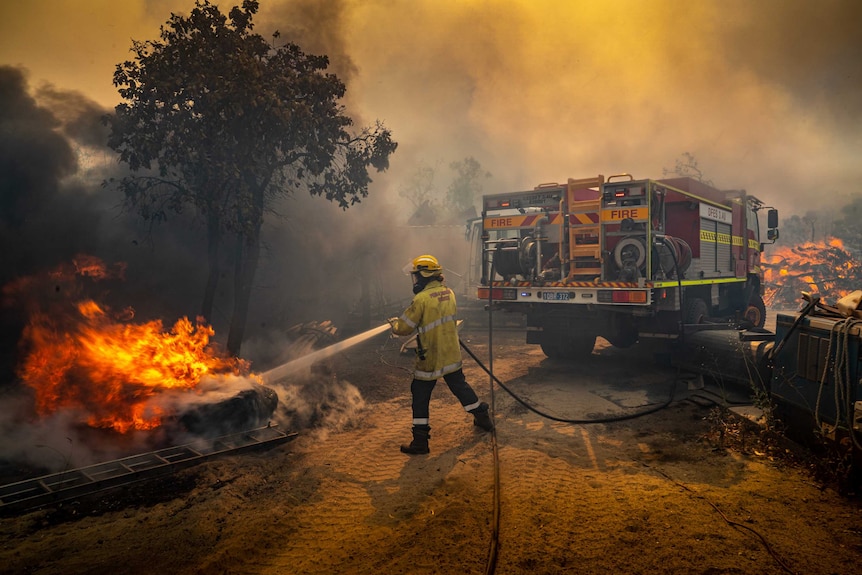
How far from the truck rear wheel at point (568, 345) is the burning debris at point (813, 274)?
1720 cm

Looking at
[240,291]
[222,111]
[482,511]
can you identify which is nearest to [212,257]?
[240,291]

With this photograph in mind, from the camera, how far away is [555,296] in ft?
24.3

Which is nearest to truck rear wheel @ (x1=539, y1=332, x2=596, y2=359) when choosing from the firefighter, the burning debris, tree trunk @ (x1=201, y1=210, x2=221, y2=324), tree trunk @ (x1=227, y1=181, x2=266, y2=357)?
the firefighter

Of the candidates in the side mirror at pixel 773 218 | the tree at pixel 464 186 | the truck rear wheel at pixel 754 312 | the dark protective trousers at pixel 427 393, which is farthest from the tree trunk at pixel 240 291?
the tree at pixel 464 186

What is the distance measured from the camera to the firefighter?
16.7 ft

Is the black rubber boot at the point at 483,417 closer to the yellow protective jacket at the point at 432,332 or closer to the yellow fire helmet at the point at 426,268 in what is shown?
the yellow protective jacket at the point at 432,332

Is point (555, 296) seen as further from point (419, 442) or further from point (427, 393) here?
point (419, 442)

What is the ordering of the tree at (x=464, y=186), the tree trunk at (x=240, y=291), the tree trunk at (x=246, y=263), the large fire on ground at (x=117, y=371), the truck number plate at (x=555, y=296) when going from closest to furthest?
the large fire on ground at (x=117, y=371), the truck number plate at (x=555, y=296), the tree trunk at (x=246, y=263), the tree trunk at (x=240, y=291), the tree at (x=464, y=186)

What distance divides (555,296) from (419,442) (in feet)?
11.1

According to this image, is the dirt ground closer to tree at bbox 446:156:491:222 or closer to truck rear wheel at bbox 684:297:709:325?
truck rear wheel at bbox 684:297:709:325

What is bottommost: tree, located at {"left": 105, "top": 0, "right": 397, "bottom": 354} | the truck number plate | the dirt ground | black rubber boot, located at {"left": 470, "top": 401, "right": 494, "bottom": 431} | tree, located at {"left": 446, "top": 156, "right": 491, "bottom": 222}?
the dirt ground

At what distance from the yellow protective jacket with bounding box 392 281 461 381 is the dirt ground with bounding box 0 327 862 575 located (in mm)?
836

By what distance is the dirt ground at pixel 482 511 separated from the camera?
3.05m

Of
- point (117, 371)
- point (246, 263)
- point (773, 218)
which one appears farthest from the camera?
point (773, 218)
